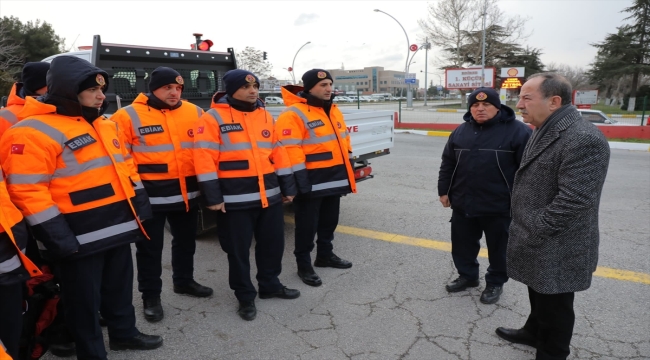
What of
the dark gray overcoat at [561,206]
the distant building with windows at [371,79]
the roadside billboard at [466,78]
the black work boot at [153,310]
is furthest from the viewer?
the distant building with windows at [371,79]

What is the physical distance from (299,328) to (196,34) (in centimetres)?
510

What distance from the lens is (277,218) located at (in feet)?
11.6

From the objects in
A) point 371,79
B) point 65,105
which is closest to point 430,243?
point 65,105

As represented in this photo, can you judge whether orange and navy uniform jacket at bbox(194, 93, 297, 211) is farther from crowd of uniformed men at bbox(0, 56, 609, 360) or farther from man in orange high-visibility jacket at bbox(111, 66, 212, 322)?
man in orange high-visibility jacket at bbox(111, 66, 212, 322)

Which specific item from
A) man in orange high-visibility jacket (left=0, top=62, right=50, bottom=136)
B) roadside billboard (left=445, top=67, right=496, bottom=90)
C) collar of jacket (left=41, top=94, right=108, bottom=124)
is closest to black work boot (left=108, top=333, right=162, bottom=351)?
collar of jacket (left=41, top=94, right=108, bottom=124)

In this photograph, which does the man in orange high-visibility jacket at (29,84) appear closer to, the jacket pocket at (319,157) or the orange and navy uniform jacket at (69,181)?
the orange and navy uniform jacket at (69,181)

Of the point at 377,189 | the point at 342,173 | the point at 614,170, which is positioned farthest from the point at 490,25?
the point at 342,173

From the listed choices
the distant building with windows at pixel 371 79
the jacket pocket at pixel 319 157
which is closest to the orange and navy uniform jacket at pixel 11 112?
the jacket pocket at pixel 319 157

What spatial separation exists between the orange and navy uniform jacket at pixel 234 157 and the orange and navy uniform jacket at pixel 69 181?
58 centimetres

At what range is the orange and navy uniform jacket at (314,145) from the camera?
12.3 ft

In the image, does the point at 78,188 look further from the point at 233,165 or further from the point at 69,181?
the point at 233,165

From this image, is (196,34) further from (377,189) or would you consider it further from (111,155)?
(111,155)

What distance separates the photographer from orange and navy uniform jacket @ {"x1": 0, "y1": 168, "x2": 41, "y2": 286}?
2.06 m

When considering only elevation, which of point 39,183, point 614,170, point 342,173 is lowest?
point 614,170
